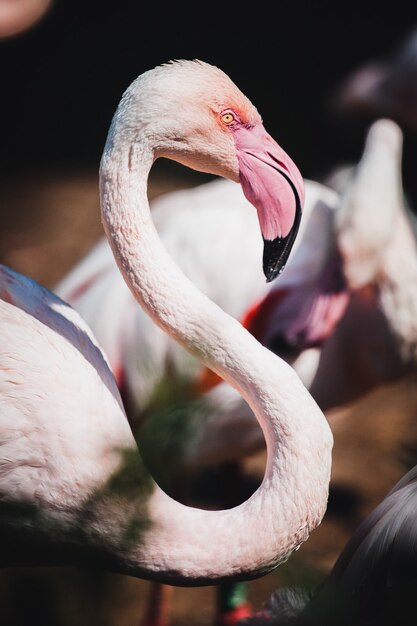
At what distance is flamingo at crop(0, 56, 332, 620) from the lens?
4.83 ft

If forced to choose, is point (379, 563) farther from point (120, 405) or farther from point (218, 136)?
→ point (218, 136)

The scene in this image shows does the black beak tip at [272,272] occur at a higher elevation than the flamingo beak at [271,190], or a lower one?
lower

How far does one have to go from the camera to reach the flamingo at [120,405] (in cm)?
147

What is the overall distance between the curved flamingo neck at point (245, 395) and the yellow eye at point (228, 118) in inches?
5.7

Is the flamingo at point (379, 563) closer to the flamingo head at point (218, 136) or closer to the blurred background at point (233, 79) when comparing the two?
the flamingo head at point (218, 136)

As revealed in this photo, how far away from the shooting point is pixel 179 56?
17.9ft

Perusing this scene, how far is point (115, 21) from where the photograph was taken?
20.1 feet

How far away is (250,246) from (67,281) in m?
0.59

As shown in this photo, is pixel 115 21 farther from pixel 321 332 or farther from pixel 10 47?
pixel 321 332

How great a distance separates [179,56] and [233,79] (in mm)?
398

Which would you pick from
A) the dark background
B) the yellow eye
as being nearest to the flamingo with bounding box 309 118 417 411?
the yellow eye

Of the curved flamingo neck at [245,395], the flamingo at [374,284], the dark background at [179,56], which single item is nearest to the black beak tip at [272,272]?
the curved flamingo neck at [245,395]

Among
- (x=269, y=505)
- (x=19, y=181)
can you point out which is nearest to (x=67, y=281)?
(x=269, y=505)

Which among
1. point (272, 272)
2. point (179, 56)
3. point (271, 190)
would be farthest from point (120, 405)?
point (179, 56)
